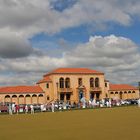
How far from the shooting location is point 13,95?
91.6 meters

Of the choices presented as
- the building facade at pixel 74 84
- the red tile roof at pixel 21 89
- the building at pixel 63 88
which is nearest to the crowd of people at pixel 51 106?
the red tile roof at pixel 21 89

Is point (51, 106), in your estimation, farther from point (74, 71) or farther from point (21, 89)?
point (74, 71)

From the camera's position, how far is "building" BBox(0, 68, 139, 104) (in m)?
92.6

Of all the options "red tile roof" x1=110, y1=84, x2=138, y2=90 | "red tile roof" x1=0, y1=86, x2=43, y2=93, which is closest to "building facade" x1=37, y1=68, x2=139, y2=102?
"red tile roof" x1=0, y1=86, x2=43, y2=93

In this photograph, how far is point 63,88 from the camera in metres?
95.5

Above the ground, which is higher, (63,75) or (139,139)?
(63,75)

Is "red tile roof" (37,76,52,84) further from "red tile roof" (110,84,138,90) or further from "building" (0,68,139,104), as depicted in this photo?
"red tile roof" (110,84,138,90)

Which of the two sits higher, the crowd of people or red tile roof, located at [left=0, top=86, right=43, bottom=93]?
red tile roof, located at [left=0, top=86, right=43, bottom=93]

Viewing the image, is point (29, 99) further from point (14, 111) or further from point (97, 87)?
point (14, 111)

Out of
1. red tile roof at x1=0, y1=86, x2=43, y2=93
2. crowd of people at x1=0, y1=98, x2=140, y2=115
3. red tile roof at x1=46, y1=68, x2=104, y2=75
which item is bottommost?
crowd of people at x1=0, y1=98, x2=140, y2=115

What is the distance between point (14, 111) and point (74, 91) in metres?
41.1

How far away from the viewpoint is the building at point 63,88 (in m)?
92.6

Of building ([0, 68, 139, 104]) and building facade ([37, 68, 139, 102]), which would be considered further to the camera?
building facade ([37, 68, 139, 102])

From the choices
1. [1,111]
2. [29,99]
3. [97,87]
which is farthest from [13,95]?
[1,111]
